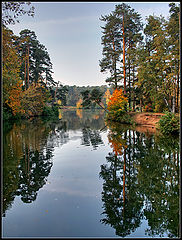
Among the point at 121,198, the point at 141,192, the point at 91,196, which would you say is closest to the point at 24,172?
the point at 91,196

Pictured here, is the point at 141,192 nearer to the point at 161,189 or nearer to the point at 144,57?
the point at 161,189

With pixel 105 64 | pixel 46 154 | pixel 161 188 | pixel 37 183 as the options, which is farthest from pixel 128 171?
pixel 105 64

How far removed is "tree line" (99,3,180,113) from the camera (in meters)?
18.2

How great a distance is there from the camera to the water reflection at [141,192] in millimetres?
3824

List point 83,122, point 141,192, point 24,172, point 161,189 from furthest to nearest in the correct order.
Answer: point 83,122
point 24,172
point 161,189
point 141,192

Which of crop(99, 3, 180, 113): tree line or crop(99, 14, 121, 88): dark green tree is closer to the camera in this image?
crop(99, 3, 180, 113): tree line

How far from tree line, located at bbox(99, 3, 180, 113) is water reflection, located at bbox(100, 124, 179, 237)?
12.8 metres

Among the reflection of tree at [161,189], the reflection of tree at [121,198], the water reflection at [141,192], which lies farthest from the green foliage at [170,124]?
the reflection of tree at [121,198]

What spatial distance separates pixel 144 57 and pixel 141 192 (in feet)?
62.2

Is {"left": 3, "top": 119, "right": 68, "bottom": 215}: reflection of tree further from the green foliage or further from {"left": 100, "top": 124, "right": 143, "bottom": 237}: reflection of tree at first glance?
the green foliage

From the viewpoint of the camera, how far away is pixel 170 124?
14.0 meters

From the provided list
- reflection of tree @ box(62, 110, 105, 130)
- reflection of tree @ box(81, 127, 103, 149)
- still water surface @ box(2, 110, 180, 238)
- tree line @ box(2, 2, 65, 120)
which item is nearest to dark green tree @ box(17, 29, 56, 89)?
tree line @ box(2, 2, 65, 120)

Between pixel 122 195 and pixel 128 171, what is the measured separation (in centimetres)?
186

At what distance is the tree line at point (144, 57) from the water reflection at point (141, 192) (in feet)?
42.1
